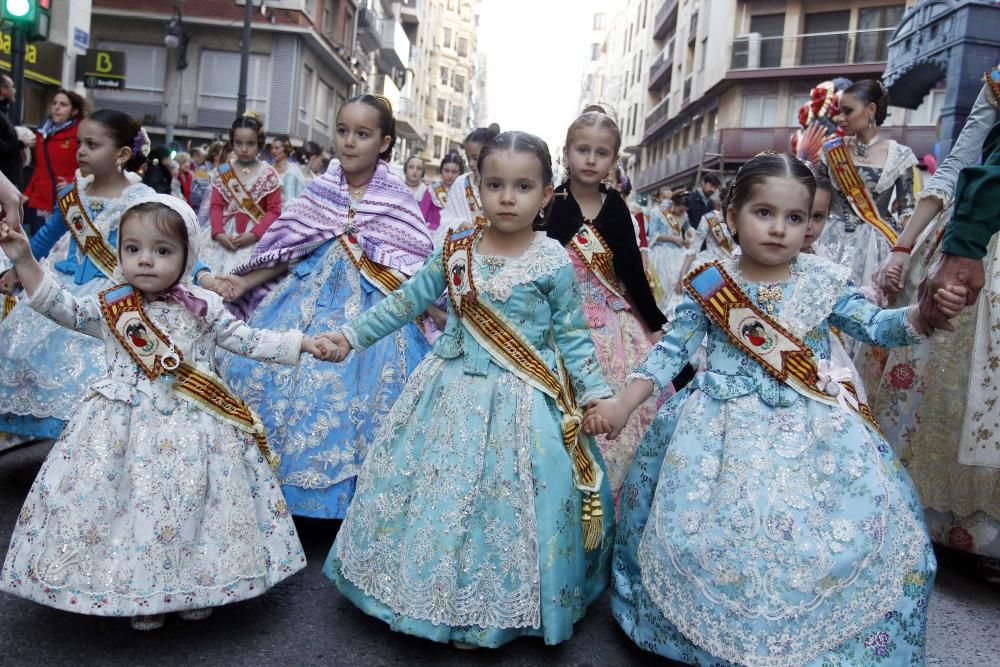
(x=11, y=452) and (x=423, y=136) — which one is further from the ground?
(x=423, y=136)

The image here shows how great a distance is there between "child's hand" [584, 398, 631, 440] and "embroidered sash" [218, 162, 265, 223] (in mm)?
4594

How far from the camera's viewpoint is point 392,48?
4456 cm

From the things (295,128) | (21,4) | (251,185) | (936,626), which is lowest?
(936,626)

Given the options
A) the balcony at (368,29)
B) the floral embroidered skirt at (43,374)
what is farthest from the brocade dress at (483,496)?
the balcony at (368,29)

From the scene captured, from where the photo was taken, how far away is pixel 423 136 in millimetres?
64812

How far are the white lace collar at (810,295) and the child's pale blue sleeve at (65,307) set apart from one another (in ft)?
7.30

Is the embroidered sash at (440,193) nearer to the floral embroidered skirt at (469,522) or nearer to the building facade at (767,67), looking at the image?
the floral embroidered skirt at (469,522)

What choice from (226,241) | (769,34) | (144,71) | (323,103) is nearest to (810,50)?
(769,34)

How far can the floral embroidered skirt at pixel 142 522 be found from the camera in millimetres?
2900

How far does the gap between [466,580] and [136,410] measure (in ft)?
4.03

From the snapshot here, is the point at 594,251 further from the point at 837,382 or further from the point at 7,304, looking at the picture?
the point at 7,304

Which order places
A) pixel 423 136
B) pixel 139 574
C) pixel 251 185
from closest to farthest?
pixel 139 574 → pixel 251 185 → pixel 423 136

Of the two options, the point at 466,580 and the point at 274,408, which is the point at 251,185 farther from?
the point at 466,580

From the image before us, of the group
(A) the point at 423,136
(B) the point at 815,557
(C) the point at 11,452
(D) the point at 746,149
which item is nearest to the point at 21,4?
(C) the point at 11,452
